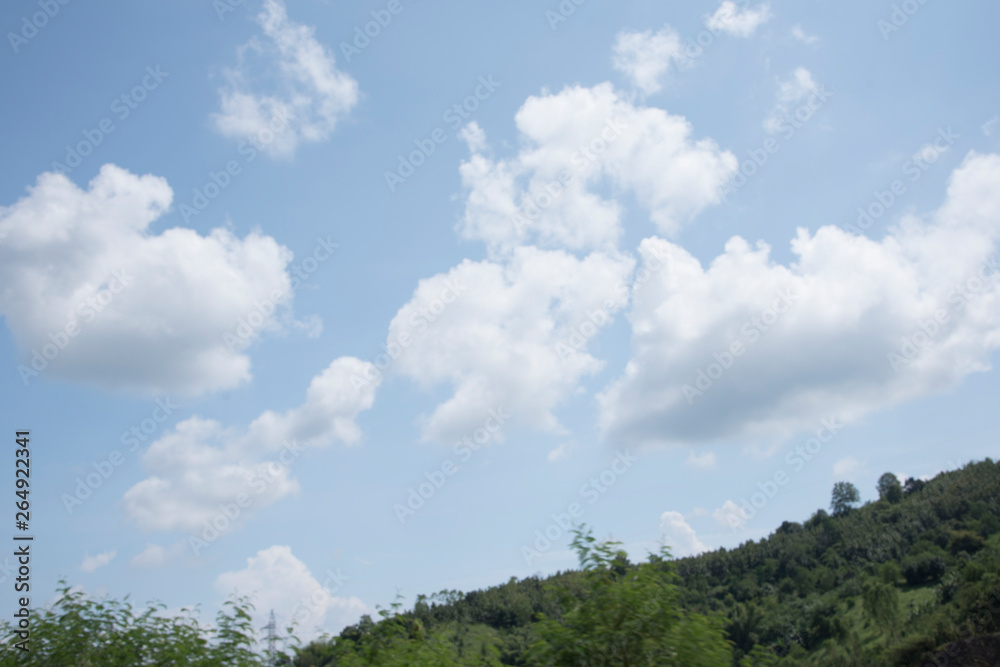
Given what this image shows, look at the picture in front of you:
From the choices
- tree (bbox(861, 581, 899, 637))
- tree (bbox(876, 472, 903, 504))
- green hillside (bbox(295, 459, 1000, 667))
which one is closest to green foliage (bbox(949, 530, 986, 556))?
green hillside (bbox(295, 459, 1000, 667))

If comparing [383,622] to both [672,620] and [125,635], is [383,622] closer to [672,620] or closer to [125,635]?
[125,635]

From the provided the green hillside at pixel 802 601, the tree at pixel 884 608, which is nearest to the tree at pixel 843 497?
the green hillside at pixel 802 601

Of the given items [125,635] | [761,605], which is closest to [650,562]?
[125,635]

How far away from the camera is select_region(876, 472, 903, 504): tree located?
589 feet

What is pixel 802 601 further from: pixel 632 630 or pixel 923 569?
pixel 632 630

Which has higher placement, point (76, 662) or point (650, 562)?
point (76, 662)

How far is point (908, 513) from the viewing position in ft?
462

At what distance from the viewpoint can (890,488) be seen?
600 feet

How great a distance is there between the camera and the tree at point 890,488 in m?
180

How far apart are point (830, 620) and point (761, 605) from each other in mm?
28527

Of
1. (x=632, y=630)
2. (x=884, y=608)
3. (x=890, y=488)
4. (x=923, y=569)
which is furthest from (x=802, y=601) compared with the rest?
(x=632, y=630)

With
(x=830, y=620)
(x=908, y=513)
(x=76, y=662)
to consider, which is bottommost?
(x=830, y=620)

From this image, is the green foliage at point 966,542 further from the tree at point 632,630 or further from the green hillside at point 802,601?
the tree at point 632,630

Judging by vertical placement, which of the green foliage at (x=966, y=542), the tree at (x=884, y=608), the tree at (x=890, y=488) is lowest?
the tree at (x=884, y=608)
